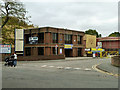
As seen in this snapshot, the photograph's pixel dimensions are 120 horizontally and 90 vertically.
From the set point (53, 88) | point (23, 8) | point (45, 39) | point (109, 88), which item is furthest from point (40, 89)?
point (45, 39)

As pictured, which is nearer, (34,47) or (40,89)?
(40,89)

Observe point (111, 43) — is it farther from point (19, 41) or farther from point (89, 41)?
point (19, 41)

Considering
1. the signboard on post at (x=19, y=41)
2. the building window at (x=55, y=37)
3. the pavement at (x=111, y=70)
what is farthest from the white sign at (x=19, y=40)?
the pavement at (x=111, y=70)

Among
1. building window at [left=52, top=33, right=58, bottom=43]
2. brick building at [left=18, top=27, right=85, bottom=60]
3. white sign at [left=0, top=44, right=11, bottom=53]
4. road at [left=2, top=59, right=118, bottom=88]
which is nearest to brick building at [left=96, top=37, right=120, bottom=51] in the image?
brick building at [left=18, top=27, right=85, bottom=60]

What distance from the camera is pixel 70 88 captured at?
7.05 metres

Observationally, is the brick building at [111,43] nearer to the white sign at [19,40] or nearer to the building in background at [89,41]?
the building in background at [89,41]

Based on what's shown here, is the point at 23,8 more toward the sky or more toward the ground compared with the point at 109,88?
more toward the sky

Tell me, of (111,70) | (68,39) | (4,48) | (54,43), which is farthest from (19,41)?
(111,70)

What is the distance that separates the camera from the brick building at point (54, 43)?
37.9 meters

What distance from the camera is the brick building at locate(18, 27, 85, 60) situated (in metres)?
37.9

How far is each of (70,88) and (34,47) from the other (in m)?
33.3

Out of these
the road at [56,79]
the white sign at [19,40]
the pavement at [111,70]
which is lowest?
the pavement at [111,70]

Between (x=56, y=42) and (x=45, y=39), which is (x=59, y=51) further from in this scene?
(x=45, y=39)

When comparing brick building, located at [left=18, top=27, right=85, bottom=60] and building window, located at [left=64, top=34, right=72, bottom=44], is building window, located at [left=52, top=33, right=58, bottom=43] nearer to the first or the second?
brick building, located at [left=18, top=27, right=85, bottom=60]
